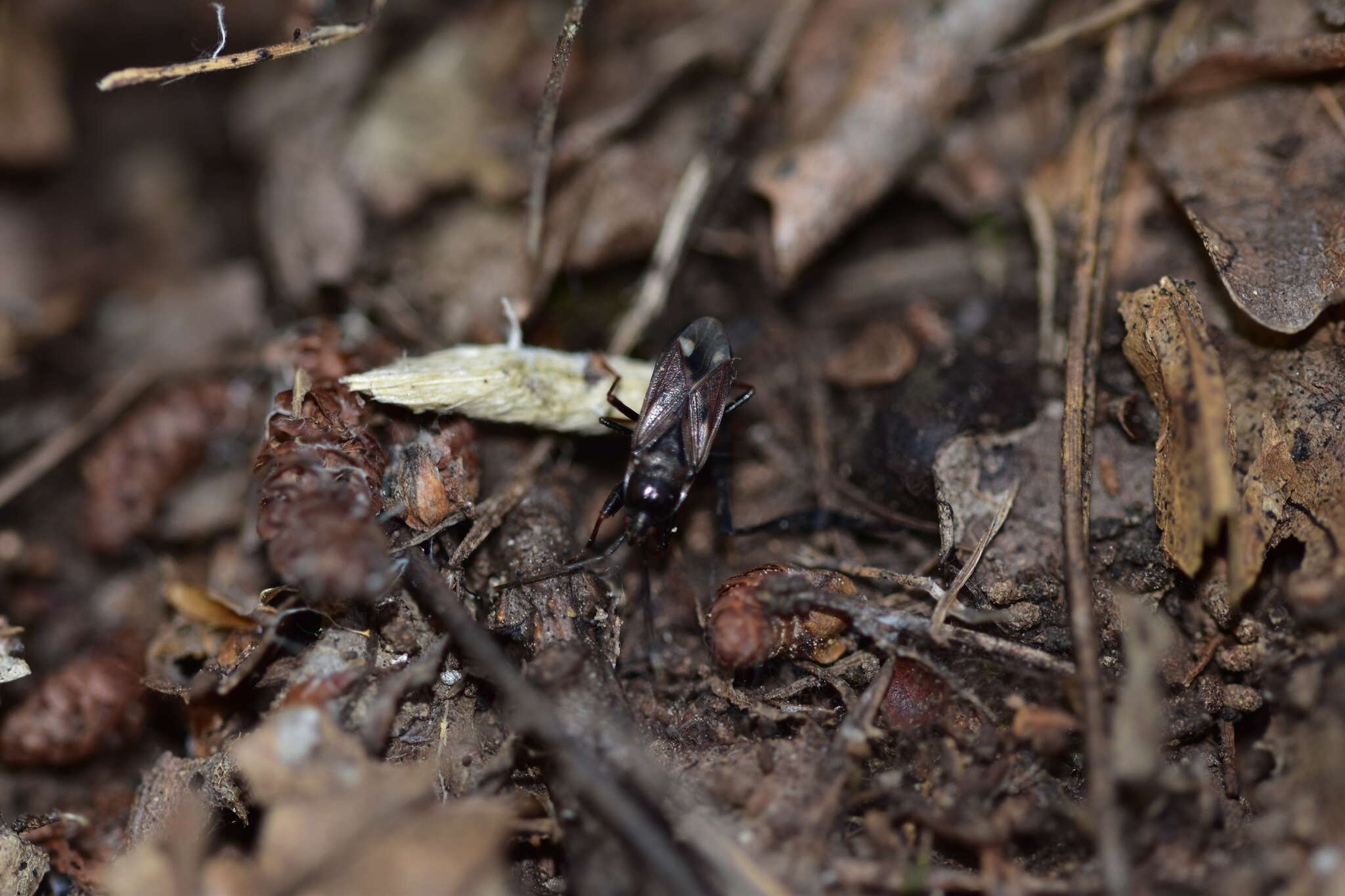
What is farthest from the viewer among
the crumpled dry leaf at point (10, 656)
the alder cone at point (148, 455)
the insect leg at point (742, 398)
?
the alder cone at point (148, 455)

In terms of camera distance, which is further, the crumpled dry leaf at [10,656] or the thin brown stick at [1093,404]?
the crumpled dry leaf at [10,656]

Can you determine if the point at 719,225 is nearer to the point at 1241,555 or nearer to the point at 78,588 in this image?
the point at 1241,555

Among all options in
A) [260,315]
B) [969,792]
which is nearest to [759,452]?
[969,792]

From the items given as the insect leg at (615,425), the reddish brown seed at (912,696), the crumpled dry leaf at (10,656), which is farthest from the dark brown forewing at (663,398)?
the crumpled dry leaf at (10,656)

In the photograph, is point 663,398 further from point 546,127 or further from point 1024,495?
point 1024,495

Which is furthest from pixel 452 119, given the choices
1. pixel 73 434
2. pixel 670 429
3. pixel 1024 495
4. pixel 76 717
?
pixel 1024 495

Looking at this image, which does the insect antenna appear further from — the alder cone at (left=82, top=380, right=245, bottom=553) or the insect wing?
the alder cone at (left=82, top=380, right=245, bottom=553)

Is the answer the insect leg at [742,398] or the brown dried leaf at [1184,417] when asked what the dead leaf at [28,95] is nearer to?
the insect leg at [742,398]
